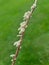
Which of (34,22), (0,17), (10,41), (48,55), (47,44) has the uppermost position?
(0,17)

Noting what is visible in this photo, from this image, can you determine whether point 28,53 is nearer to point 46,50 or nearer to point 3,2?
point 46,50

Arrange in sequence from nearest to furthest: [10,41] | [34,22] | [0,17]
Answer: [10,41]
[34,22]
[0,17]

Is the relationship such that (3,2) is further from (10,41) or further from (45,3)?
(10,41)

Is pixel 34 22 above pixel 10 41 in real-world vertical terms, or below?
above

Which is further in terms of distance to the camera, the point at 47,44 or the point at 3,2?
the point at 3,2

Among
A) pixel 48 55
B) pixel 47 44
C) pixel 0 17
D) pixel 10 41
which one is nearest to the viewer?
pixel 48 55

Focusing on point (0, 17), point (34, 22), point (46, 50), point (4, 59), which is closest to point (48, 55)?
point (46, 50)
